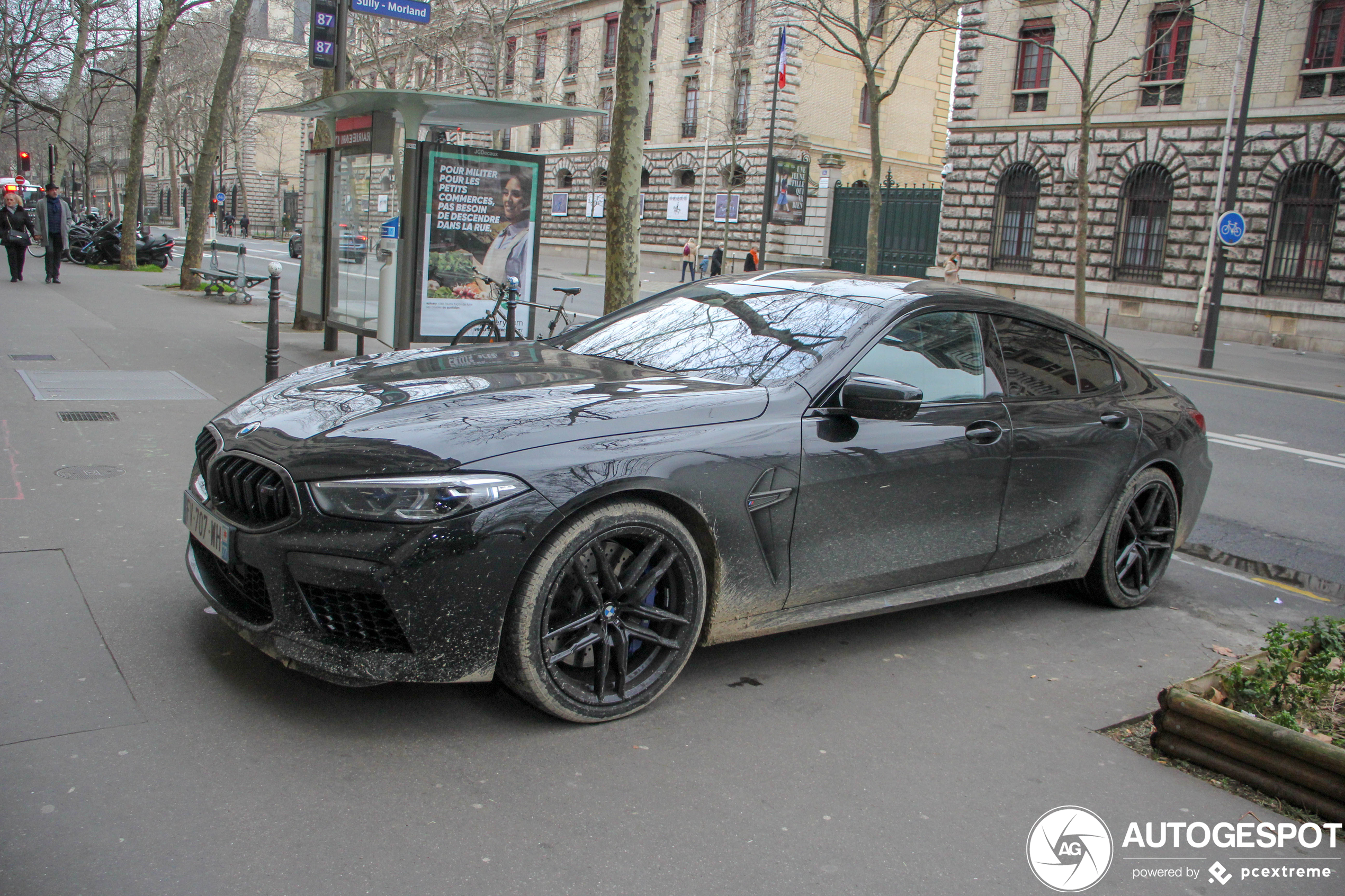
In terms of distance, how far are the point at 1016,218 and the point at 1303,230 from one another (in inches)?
309

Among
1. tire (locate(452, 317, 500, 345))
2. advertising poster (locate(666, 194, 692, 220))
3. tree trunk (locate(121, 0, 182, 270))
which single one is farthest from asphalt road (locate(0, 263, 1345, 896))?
advertising poster (locate(666, 194, 692, 220))

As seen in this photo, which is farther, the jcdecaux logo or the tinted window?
the tinted window

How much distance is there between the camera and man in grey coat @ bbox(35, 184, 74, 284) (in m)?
21.0

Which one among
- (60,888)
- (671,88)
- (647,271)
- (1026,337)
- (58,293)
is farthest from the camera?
(671,88)

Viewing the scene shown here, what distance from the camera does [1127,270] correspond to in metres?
29.3

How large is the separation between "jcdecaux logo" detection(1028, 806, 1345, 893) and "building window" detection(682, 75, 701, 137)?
47522 mm

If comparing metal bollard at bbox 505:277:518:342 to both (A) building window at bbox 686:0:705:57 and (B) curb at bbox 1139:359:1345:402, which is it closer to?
(B) curb at bbox 1139:359:1345:402

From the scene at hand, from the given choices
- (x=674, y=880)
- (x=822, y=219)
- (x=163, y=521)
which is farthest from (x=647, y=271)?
(x=674, y=880)

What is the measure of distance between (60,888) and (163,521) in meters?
3.41

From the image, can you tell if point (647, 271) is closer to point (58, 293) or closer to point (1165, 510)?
point (58, 293)

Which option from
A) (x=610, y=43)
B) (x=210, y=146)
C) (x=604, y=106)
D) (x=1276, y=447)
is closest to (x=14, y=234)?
(x=210, y=146)

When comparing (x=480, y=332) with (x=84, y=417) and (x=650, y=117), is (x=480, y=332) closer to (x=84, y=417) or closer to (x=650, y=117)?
(x=84, y=417)

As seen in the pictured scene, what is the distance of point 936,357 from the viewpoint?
15.1ft

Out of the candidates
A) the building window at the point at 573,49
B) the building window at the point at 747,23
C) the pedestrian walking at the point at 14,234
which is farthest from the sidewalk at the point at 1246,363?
the building window at the point at 573,49
